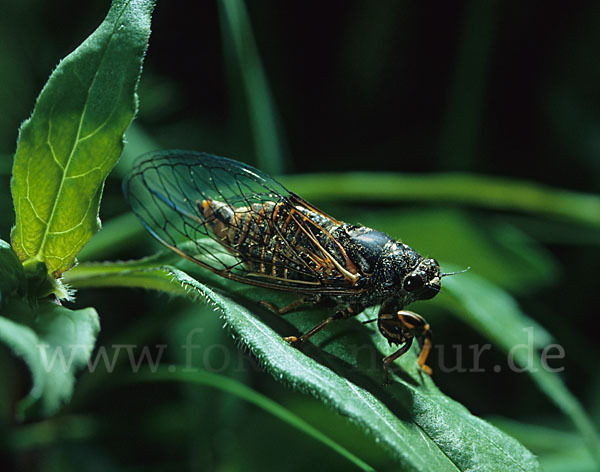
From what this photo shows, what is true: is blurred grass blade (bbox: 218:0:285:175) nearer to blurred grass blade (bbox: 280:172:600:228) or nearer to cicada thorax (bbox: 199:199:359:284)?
blurred grass blade (bbox: 280:172:600:228)

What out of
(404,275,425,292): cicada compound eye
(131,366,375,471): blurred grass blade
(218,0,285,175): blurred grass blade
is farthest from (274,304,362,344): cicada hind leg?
(218,0,285,175): blurred grass blade

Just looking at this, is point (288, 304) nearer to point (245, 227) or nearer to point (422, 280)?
point (245, 227)

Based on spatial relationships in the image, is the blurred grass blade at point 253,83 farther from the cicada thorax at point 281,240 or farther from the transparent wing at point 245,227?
the cicada thorax at point 281,240

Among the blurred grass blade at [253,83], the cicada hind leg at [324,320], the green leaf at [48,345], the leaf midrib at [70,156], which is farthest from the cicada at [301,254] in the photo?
the blurred grass blade at [253,83]

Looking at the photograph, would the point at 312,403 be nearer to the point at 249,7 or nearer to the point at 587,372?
the point at 587,372

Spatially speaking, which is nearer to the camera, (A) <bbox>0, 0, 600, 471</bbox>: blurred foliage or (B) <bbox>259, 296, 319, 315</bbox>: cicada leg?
(B) <bbox>259, 296, 319, 315</bbox>: cicada leg

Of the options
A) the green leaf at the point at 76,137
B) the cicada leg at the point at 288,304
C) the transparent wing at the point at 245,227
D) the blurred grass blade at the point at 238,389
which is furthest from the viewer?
the blurred grass blade at the point at 238,389

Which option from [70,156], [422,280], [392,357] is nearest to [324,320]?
[392,357]
